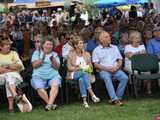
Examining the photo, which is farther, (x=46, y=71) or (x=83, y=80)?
(x=46, y=71)

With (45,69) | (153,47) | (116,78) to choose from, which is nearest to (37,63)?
(45,69)

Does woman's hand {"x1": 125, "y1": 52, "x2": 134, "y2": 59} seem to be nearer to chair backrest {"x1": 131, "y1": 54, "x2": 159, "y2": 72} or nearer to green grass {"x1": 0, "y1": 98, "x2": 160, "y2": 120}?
chair backrest {"x1": 131, "y1": 54, "x2": 159, "y2": 72}

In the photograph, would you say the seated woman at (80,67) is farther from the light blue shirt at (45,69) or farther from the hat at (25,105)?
the hat at (25,105)

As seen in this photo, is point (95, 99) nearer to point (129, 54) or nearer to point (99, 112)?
point (99, 112)

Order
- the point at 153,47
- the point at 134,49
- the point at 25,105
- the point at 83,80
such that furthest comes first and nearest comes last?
the point at 153,47
the point at 134,49
the point at 83,80
the point at 25,105

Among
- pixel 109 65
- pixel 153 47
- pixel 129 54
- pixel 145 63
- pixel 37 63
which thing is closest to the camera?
pixel 37 63

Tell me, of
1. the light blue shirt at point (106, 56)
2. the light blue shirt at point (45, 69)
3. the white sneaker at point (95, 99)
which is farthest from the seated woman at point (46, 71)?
the light blue shirt at point (106, 56)

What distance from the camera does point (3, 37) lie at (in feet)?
31.9

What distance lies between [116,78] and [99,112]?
1.18m

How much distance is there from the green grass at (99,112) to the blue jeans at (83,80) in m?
0.30

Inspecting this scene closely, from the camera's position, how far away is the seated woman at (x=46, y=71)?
31.1ft

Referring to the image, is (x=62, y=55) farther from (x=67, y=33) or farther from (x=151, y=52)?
(x=151, y=52)

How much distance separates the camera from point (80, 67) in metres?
9.86

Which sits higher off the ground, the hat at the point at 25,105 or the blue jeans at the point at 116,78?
the blue jeans at the point at 116,78
